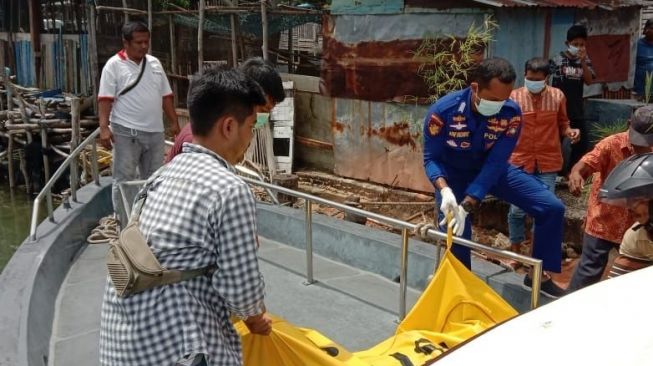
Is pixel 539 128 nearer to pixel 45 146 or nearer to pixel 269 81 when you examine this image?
pixel 269 81

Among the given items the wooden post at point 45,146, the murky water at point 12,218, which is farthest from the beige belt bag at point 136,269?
the wooden post at point 45,146

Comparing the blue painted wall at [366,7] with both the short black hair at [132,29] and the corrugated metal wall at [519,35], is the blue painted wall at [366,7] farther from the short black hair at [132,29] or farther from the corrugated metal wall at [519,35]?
the short black hair at [132,29]

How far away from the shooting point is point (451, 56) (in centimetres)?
802

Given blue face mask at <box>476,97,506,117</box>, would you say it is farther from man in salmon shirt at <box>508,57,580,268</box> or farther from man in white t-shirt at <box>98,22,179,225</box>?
man in white t-shirt at <box>98,22,179,225</box>

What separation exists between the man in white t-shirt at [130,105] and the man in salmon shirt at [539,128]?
110 inches

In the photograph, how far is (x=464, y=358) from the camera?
70.3 inches

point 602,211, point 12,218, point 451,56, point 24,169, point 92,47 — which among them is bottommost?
point 12,218

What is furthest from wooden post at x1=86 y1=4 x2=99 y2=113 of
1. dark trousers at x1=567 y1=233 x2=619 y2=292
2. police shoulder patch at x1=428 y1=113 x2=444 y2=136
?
dark trousers at x1=567 y1=233 x2=619 y2=292

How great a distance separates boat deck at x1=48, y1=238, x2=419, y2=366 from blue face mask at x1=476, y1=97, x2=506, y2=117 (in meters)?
1.29

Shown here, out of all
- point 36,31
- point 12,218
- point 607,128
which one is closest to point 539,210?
point 607,128

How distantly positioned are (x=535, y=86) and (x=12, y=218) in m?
11.7

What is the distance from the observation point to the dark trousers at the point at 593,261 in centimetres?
344

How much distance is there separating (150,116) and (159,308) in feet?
11.7

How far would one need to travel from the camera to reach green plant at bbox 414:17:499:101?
304 inches
